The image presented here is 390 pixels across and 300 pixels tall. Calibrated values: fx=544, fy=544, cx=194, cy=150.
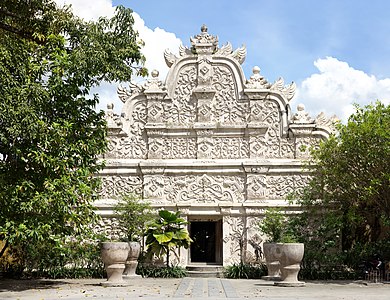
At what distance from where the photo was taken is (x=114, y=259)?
1292cm

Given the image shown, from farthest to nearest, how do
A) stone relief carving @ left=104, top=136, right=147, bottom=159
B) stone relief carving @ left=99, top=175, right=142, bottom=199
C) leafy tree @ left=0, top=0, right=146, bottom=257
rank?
stone relief carving @ left=104, top=136, right=147, bottom=159
stone relief carving @ left=99, top=175, right=142, bottom=199
leafy tree @ left=0, top=0, right=146, bottom=257

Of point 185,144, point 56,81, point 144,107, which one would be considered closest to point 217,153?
point 185,144

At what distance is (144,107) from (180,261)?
495cm

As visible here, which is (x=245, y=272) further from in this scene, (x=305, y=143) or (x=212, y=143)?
(x=305, y=143)

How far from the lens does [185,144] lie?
1706 cm

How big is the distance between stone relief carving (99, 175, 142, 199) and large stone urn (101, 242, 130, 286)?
4004 mm

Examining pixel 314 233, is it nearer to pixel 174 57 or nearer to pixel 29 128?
pixel 174 57

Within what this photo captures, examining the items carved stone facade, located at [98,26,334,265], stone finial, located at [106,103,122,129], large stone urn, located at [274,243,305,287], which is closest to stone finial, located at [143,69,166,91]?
carved stone facade, located at [98,26,334,265]

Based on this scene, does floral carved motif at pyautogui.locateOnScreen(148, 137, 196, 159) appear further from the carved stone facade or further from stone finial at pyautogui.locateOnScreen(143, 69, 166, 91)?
stone finial at pyautogui.locateOnScreen(143, 69, 166, 91)

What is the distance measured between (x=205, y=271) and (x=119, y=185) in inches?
148

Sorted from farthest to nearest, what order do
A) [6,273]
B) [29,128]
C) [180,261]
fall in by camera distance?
[180,261]
[6,273]
[29,128]

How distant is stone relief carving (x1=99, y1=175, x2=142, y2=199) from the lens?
17.0 meters

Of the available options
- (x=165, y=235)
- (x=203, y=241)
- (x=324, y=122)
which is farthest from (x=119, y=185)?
(x=324, y=122)

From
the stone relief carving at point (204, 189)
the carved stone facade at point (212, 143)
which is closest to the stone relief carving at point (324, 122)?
the carved stone facade at point (212, 143)
